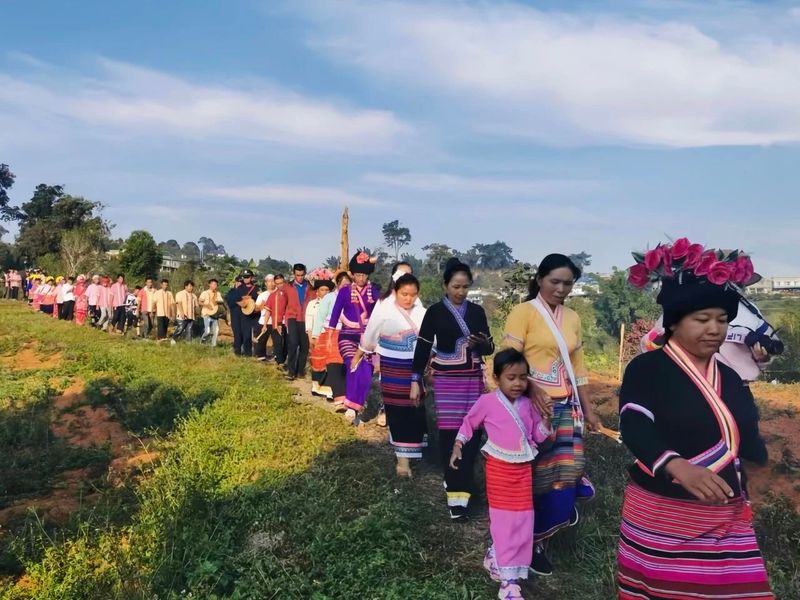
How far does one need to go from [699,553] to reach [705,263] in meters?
1.07

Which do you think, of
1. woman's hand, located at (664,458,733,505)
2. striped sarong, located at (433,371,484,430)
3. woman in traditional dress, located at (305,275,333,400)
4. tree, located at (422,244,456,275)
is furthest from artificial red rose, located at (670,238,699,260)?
tree, located at (422,244,456,275)

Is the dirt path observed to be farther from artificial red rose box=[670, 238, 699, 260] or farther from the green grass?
artificial red rose box=[670, 238, 699, 260]

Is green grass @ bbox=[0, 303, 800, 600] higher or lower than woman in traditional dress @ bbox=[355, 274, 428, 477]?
lower

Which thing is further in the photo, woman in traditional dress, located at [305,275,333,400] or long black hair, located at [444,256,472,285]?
woman in traditional dress, located at [305,275,333,400]

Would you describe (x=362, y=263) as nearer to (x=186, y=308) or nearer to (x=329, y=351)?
(x=329, y=351)

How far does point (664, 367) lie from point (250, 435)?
16.6 feet

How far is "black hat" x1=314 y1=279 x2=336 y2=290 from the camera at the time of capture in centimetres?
949

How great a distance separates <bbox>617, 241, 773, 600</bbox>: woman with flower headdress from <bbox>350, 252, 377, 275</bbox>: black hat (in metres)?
4.84

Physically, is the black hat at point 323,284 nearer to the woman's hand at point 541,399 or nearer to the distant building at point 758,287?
the distant building at point 758,287

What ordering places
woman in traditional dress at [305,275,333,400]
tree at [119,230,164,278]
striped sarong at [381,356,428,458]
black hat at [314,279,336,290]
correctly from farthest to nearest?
tree at [119,230,164,278]
black hat at [314,279,336,290]
woman in traditional dress at [305,275,333,400]
striped sarong at [381,356,428,458]

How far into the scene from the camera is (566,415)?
3.88 m

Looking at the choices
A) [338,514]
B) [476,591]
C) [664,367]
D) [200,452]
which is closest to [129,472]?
[200,452]

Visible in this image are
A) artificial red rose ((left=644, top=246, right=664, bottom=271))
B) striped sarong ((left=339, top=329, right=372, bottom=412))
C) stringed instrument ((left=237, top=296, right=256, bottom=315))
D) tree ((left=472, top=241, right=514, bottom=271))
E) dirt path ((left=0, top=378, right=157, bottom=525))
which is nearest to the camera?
artificial red rose ((left=644, top=246, right=664, bottom=271))

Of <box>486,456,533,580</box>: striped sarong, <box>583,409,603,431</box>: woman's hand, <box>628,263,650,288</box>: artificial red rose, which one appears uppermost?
<box>628,263,650,288</box>: artificial red rose
